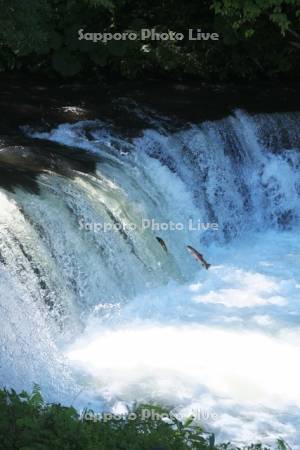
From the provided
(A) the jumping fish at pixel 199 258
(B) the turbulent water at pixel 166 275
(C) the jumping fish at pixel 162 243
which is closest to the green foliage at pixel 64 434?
(B) the turbulent water at pixel 166 275

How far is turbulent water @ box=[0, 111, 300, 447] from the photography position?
6668mm

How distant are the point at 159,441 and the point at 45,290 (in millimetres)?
3748

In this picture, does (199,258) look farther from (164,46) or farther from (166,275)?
(164,46)

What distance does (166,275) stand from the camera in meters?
8.93

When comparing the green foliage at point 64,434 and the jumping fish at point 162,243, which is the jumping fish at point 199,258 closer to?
the jumping fish at point 162,243

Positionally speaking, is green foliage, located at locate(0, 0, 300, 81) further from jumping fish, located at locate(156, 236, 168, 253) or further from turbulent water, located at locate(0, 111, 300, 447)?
jumping fish, located at locate(156, 236, 168, 253)

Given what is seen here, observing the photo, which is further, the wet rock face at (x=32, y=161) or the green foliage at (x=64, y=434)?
the wet rock face at (x=32, y=161)

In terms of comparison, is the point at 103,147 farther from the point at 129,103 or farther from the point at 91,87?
the point at 91,87

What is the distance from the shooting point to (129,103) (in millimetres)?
11641

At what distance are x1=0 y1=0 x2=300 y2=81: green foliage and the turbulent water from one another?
2.34m

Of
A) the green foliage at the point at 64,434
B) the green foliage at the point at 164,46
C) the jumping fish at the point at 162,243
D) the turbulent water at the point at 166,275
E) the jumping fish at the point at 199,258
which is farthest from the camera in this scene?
the green foliage at the point at 164,46

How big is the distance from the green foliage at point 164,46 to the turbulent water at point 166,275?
7.69 feet

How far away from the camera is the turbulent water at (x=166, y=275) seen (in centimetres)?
667

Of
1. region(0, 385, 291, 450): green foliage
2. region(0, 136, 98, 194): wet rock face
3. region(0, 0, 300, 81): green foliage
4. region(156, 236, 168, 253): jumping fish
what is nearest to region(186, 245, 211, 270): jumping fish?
region(156, 236, 168, 253): jumping fish
